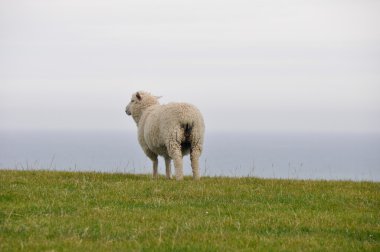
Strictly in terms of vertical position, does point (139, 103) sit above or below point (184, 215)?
above

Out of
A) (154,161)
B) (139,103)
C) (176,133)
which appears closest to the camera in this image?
(176,133)

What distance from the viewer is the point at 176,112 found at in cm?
1552

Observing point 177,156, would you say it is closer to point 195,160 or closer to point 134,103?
point 195,160

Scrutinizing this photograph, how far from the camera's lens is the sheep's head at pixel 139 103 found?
18.7 m

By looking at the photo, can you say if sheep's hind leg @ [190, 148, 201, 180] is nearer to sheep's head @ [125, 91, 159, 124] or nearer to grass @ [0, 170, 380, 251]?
grass @ [0, 170, 380, 251]

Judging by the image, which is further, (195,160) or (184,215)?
(195,160)

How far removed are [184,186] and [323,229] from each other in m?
4.39

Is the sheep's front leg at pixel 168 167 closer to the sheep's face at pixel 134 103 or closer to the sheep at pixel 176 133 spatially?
the sheep at pixel 176 133

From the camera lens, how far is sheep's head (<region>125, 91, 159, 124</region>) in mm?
18656

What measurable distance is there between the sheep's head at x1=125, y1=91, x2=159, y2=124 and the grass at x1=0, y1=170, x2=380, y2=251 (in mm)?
4485

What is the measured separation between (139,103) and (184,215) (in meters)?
8.98

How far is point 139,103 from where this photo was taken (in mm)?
18734

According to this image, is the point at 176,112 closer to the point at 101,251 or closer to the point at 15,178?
the point at 15,178

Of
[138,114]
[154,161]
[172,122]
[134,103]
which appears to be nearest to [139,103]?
[134,103]
